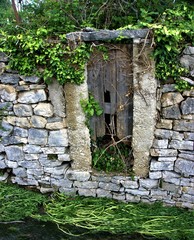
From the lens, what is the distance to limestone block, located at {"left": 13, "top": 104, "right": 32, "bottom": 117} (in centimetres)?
439

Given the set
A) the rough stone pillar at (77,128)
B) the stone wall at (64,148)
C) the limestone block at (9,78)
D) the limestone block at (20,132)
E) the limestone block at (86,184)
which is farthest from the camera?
the limestone block at (86,184)

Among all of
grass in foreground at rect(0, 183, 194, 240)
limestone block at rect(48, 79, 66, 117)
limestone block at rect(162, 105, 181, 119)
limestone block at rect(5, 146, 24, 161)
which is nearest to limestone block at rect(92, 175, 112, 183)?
grass in foreground at rect(0, 183, 194, 240)

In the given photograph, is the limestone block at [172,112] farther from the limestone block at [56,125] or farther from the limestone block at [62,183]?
the limestone block at [62,183]

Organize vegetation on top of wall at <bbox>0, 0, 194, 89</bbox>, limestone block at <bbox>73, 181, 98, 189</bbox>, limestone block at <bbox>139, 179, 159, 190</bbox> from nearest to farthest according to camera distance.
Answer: vegetation on top of wall at <bbox>0, 0, 194, 89</bbox> → limestone block at <bbox>139, 179, 159, 190</bbox> → limestone block at <bbox>73, 181, 98, 189</bbox>

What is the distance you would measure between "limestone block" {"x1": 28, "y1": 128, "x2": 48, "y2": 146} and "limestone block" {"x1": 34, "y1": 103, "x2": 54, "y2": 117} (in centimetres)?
29

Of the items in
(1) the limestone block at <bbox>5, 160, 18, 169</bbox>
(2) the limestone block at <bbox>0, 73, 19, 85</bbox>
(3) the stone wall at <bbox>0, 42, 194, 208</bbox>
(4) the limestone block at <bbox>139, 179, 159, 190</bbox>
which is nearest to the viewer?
(3) the stone wall at <bbox>0, 42, 194, 208</bbox>

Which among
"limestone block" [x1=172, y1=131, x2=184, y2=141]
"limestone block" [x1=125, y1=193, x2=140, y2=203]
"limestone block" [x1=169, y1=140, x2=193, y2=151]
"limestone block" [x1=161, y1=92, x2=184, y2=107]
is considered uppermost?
"limestone block" [x1=161, y1=92, x2=184, y2=107]

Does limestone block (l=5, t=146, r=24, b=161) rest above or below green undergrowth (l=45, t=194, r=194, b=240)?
above

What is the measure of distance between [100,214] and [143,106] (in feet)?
5.91

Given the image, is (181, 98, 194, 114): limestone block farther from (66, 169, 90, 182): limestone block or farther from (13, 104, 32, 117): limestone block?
(13, 104, 32, 117): limestone block

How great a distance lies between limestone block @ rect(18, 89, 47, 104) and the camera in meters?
4.29

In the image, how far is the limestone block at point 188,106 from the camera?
3924mm

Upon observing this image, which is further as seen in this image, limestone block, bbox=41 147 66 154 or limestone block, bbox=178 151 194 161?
limestone block, bbox=41 147 66 154

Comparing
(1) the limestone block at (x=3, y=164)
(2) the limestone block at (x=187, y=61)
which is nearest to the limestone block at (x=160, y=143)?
(2) the limestone block at (x=187, y=61)
